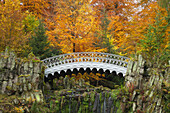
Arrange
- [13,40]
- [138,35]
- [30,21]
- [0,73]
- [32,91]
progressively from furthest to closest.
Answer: [138,35] → [30,21] → [13,40] → [32,91] → [0,73]

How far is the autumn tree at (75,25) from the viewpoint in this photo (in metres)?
19.7

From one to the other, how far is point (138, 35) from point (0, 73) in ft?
60.3

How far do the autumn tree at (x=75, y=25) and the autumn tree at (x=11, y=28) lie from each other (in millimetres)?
4291

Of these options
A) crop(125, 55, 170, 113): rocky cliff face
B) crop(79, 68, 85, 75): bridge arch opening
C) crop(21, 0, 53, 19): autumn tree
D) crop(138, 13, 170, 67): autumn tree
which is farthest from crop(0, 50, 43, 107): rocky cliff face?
crop(21, 0, 53, 19): autumn tree

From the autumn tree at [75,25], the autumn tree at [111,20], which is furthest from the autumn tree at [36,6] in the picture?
the autumn tree at [111,20]

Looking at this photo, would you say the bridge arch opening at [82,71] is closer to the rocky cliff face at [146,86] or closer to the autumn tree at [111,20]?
the autumn tree at [111,20]

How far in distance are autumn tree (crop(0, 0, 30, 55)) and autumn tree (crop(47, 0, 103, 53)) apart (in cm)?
429

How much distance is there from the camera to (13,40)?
1669cm

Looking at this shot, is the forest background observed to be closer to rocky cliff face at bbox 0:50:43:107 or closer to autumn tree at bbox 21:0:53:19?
rocky cliff face at bbox 0:50:43:107

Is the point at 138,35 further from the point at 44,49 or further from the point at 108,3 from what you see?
the point at 44,49

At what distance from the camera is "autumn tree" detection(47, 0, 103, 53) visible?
64.7ft

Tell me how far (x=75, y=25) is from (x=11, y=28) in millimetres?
7525

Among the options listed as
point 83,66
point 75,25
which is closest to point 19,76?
point 83,66

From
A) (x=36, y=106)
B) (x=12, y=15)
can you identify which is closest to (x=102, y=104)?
(x=36, y=106)
